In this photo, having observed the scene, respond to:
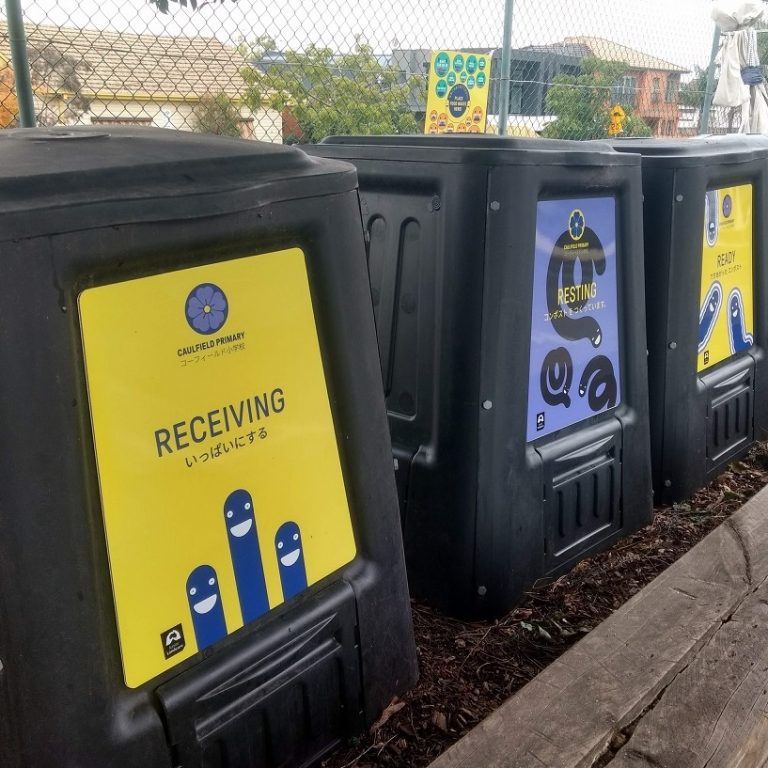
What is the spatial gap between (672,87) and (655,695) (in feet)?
25.1

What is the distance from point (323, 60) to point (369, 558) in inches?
147

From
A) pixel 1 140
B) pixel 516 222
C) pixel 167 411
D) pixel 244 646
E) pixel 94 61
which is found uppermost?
pixel 94 61

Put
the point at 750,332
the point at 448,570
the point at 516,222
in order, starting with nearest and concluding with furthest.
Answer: the point at 516,222
the point at 448,570
the point at 750,332

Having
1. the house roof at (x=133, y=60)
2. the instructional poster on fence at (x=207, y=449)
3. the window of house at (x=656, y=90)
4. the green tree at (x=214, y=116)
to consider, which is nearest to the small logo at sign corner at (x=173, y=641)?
the instructional poster on fence at (x=207, y=449)

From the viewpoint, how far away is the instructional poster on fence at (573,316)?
7.07 feet

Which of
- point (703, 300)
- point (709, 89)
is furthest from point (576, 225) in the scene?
point (709, 89)

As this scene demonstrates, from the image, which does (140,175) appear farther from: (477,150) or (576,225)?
(576,225)

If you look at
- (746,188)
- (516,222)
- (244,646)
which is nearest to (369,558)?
(244,646)

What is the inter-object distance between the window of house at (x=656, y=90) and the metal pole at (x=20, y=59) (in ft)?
22.5

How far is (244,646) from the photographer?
4.71ft

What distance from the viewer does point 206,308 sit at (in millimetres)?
1313

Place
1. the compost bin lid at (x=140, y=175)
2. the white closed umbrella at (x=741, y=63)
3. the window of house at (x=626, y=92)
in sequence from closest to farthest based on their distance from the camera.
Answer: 1. the compost bin lid at (x=140, y=175)
2. the window of house at (x=626, y=92)
3. the white closed umbrella at (x=741, y=63)

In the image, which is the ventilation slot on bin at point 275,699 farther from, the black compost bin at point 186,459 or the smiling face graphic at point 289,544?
the smiling face graphic at point 289,544

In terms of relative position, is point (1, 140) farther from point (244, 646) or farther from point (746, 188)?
point (746, 188)
